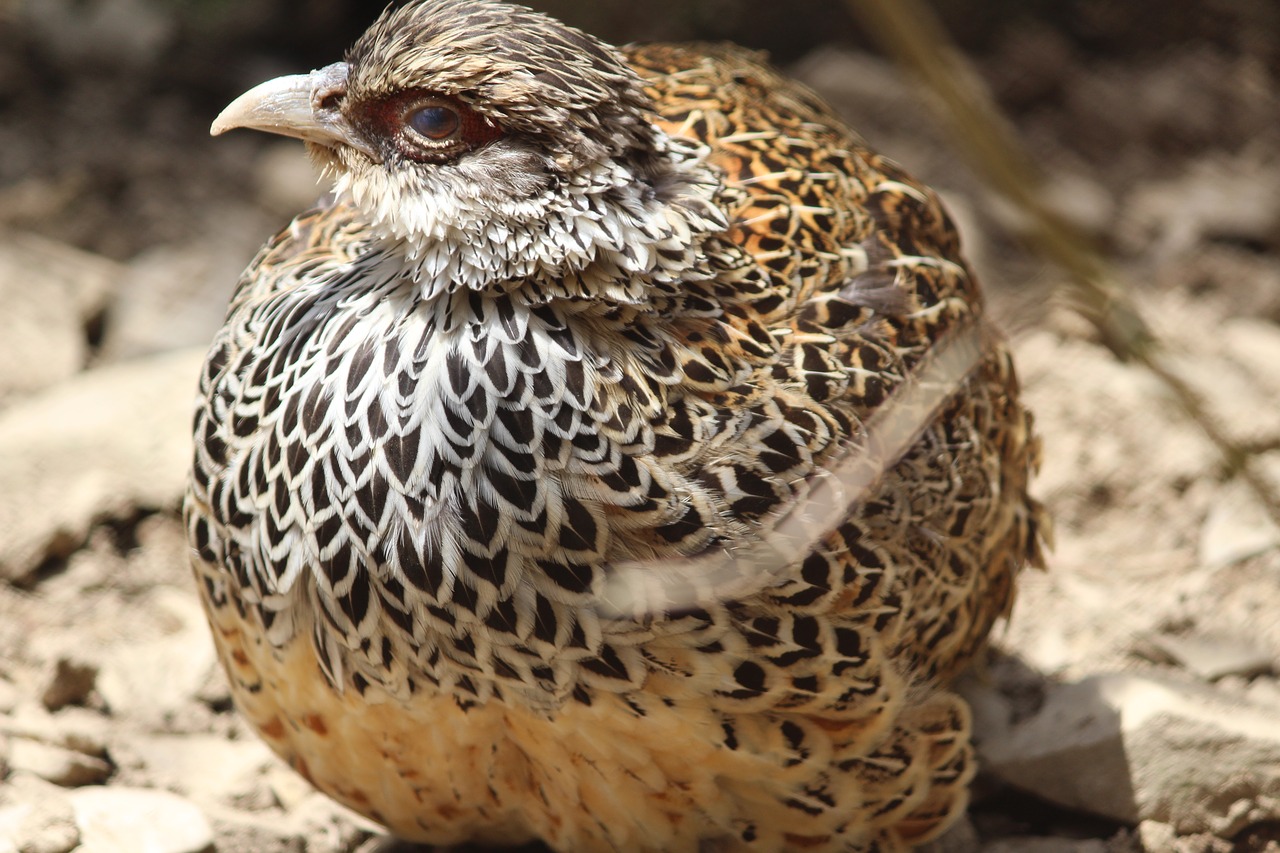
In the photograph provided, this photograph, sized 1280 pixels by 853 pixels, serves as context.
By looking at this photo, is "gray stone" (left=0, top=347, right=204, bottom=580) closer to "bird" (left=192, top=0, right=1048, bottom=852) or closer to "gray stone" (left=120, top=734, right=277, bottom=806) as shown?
"gray stone" (left=120, top=734, right=277, bottom=806)

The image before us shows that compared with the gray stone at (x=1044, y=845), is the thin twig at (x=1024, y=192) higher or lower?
higher

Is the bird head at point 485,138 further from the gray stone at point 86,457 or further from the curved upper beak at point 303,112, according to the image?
the gray stone at point 86,457

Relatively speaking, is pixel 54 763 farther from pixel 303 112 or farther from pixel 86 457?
pixel 303 112

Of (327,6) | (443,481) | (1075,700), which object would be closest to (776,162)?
(443,481)

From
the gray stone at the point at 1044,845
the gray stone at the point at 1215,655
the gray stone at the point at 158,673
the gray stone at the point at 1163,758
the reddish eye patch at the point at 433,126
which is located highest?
the reddish eye patch at the point at 433,126

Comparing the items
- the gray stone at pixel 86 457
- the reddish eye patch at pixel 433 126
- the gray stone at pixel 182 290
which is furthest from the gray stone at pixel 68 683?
the reddish eye patch at pixel 433 126

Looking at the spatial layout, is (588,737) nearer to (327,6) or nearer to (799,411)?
(799,411)

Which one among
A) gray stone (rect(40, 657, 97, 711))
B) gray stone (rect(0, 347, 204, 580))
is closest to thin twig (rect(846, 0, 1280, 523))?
gray stone (rect(40, 657, 97, 711))
